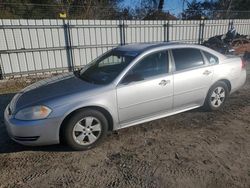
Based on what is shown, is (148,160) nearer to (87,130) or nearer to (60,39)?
(87,130)

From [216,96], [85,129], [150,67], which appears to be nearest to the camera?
[85,129]

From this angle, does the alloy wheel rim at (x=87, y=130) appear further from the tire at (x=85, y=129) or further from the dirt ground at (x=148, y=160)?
the dirt ground at (x=148, y=160)

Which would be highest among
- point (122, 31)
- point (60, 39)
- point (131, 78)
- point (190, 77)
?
point (122, 31)

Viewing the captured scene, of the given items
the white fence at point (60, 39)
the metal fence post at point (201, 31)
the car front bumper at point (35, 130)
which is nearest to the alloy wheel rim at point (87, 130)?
the car front bumper at point (35, 130)

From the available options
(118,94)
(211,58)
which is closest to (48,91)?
(118,94)

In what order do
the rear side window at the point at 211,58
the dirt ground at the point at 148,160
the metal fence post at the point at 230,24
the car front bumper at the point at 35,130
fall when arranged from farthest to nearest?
1. the metal fence post at the point at 230,24
2. the rear side window at the point at 211,58
3. the car front bumper at the point at 35,130
4. the dirt ground at the point at 148,160

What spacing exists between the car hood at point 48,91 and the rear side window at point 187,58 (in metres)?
1.60

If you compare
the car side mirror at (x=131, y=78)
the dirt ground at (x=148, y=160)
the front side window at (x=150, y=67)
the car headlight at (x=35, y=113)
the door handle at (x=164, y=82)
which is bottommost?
the dirt ground at (x=148, y=160)

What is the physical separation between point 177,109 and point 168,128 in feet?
1.32

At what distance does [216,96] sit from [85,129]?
2881 mm

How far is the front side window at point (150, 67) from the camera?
3666mm

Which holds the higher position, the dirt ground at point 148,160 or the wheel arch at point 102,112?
the wheel arch at point 102,112

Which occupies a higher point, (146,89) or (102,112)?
(146,89)

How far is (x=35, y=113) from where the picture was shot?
3.12 meters
